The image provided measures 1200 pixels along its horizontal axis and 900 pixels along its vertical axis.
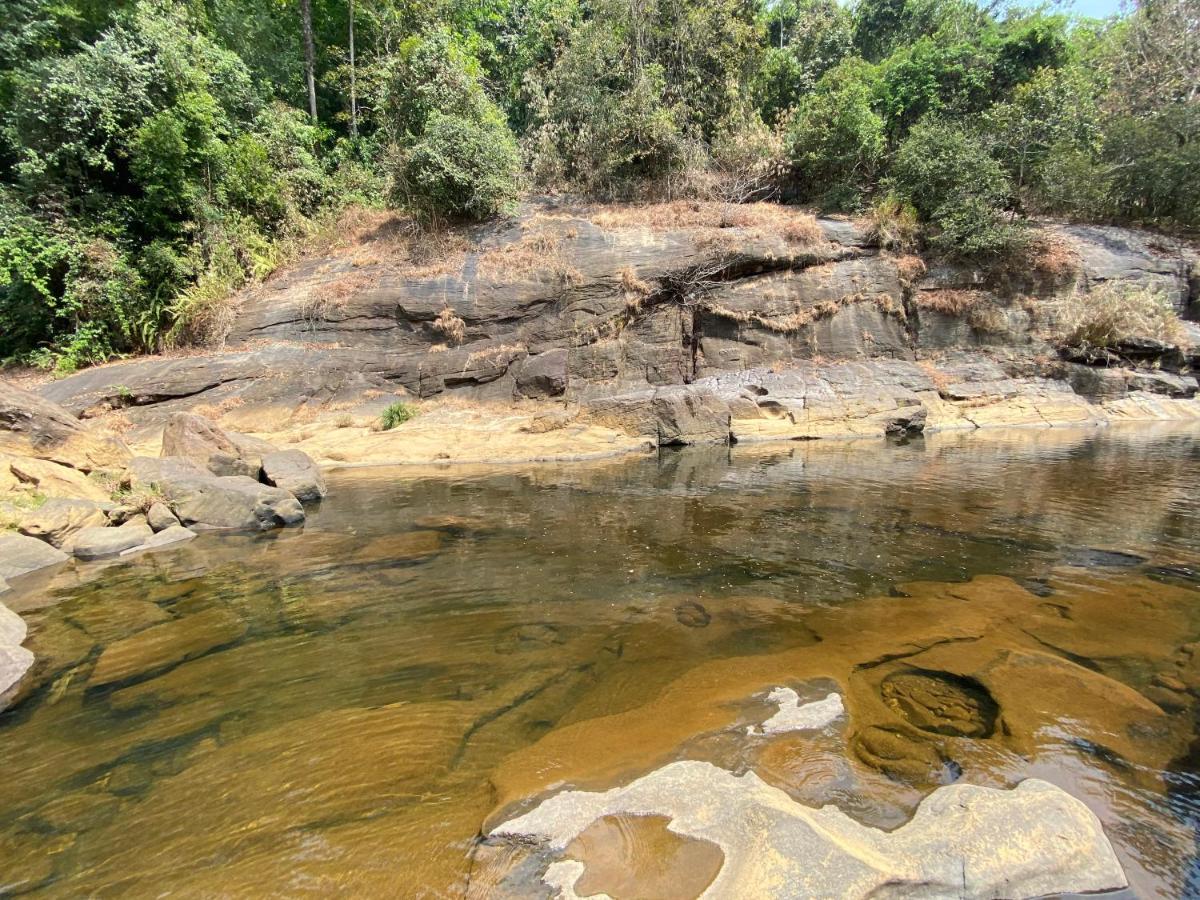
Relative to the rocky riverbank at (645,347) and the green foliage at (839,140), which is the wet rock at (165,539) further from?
the green foliage at (839,140)

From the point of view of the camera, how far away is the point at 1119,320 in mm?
16812

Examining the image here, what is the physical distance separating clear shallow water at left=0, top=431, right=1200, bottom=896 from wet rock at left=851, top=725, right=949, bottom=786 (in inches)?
0.7

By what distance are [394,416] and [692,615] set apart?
39.4ft

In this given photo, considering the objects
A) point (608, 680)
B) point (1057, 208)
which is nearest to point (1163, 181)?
point (1057, 208)

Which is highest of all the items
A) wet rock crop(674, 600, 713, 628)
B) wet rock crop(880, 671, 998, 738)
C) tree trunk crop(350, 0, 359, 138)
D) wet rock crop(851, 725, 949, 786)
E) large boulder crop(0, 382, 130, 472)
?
tree trunk crop(350, 0, 359, 138)

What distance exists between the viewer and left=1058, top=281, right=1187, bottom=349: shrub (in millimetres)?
16781

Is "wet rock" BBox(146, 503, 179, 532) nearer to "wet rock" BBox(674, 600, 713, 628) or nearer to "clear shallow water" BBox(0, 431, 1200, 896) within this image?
"clear shallow water" BBox(0, 431, 1200, 896)

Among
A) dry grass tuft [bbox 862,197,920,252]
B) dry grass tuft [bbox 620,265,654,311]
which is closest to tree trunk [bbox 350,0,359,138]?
dry grass tuft [bbox 620,265,654,311]

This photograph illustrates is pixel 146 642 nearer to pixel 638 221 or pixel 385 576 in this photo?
pixel 385 576

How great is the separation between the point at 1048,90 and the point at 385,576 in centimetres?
2586

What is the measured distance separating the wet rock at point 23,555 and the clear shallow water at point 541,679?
759 mm

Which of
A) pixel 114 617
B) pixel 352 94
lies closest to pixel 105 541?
pixel 114 617

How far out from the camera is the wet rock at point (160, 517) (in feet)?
26.1

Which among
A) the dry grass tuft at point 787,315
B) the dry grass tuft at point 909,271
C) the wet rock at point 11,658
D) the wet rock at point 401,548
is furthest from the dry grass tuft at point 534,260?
the wet rock at point 11,658
